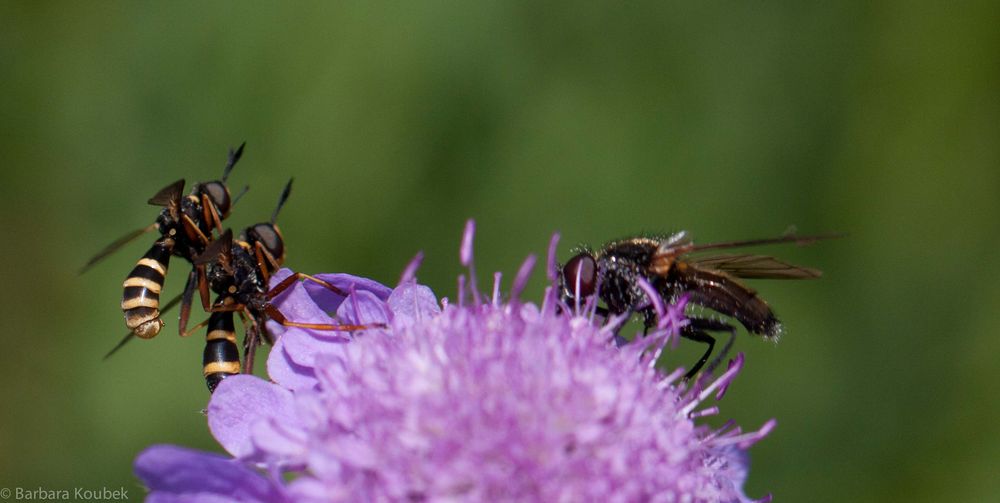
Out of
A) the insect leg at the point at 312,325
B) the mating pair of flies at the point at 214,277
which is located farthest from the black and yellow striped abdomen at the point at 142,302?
the insect leg at the point at 312,325

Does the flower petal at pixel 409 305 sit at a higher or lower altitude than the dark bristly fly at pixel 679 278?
lower

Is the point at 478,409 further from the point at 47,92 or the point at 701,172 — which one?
the point at 47,92

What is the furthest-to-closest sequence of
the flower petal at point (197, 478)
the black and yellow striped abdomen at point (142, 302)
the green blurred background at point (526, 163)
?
the green blurred background at point (526, 163) → the black and yellow striped abdomen at point (142, 302) → the flower petal at point (197, 478)

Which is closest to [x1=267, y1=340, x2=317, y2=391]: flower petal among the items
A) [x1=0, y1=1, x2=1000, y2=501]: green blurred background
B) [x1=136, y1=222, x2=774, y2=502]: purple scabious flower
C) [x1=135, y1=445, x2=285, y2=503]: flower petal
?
[x1=136, y1=222, x2=774, y2=502]: purple scabious flower

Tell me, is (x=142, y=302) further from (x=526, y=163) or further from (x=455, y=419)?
(x=526, y=163)
